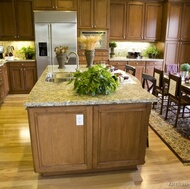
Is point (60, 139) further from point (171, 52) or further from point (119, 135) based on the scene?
point (171, 52)

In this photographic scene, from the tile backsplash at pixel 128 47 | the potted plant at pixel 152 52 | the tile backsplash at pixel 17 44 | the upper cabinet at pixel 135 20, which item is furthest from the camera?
the tile backsplash at pixel 128 47

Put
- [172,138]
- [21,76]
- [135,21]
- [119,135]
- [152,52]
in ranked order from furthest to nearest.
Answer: [152,52] < [135,21] < [21,76] < [172,138] < [119,135]

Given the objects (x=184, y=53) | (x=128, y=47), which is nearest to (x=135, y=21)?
(x=128, y=47)

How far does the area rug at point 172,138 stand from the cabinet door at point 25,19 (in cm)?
387

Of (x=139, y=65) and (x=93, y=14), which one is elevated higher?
(x=93, y=14)

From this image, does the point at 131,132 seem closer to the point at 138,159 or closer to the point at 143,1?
the point at 138,159

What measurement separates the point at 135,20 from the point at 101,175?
4684 mm

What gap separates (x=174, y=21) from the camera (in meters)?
5.66

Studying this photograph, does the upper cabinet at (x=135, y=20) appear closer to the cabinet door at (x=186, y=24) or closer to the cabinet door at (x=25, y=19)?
the cabinet door at (x=186, y=24)

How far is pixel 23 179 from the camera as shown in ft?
7.56

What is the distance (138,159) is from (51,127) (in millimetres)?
1081

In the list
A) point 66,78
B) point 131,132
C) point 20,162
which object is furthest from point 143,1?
point 20,162

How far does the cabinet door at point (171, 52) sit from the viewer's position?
5803 mm

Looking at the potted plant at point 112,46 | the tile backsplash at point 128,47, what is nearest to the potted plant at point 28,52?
the potted plant at point 112,46
